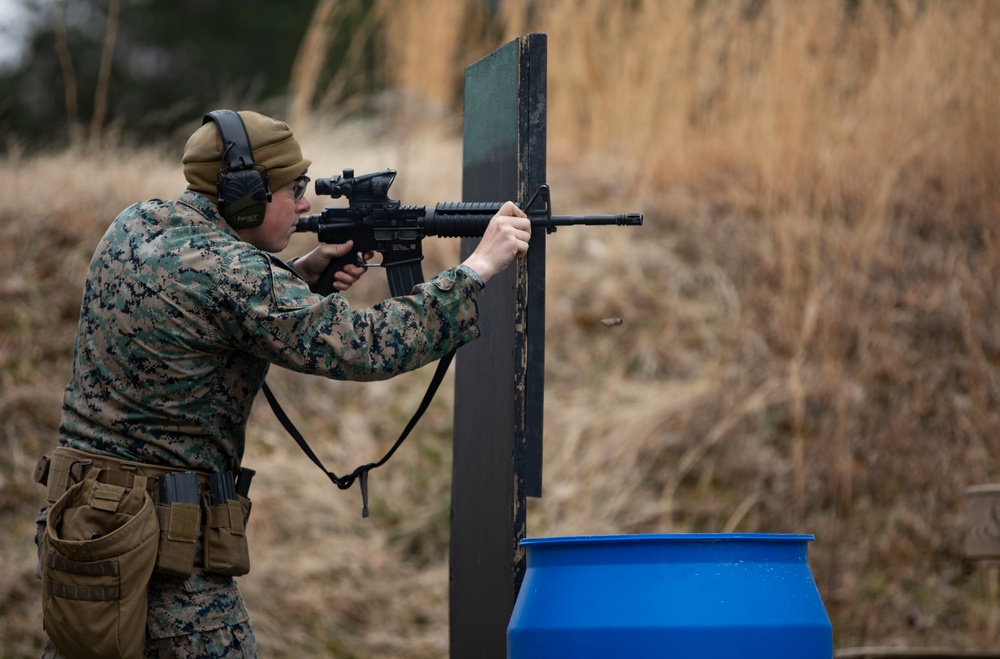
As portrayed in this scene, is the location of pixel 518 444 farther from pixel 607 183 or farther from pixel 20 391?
pixel 607 183

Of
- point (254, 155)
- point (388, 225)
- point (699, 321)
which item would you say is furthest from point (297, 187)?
point (699, 321)

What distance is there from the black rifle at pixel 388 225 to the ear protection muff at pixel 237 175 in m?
0.25

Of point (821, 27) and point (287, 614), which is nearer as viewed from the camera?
point (287, 614)

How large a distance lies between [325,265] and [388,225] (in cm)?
25

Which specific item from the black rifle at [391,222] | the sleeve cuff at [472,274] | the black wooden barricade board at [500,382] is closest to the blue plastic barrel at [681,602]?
the black wooden barricade board at [500,382]

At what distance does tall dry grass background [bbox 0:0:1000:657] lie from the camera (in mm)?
5438

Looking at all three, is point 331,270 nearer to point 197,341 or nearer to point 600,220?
point 197,341

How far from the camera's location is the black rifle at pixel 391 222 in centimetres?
297

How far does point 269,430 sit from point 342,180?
10.8 feet

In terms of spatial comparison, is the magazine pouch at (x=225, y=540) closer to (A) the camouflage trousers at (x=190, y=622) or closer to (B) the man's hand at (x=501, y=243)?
(A) the camouflage trousers at (x=190, y=622)

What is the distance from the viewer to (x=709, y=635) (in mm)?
2277

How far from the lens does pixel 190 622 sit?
8.45 ft

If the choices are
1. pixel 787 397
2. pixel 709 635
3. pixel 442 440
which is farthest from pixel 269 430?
pixel 709 635


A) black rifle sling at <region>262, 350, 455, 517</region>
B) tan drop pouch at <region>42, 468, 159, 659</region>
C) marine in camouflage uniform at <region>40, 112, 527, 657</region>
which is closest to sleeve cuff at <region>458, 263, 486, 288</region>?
marine in camouflage uniform at <region>40, 112, 527, 657</region>
